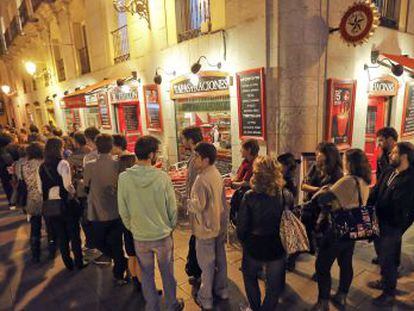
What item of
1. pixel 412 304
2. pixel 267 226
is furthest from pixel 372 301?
pixel 267 226

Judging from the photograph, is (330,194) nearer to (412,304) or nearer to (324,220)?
(324,220)

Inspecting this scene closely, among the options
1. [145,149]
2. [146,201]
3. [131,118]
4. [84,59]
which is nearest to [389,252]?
[146,201]

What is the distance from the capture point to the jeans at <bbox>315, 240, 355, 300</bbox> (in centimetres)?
300

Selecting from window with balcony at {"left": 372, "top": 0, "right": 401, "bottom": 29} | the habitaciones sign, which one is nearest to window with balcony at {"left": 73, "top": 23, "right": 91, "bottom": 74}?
the habitaciones sign

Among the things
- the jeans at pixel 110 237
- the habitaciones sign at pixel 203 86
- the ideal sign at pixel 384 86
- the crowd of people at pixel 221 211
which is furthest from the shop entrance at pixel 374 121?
the jeans at pixel 110 237

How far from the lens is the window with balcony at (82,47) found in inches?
509

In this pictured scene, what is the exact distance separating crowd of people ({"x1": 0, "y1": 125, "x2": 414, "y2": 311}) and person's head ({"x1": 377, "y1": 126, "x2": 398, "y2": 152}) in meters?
0.02

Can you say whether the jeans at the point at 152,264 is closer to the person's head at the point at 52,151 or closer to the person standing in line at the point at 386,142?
the person's head at the point at 52,151

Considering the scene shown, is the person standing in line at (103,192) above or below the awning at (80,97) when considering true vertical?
below

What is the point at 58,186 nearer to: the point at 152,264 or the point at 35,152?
the point at 35,152

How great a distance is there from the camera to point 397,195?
315 centimetres

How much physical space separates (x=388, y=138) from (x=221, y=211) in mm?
2992

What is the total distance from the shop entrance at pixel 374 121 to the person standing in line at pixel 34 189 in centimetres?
724

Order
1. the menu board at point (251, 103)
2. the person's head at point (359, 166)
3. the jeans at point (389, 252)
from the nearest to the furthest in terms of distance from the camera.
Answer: the person's head at point (359, 166)
the jeans at point (389, 252)
the menu board at point (251, 103)
